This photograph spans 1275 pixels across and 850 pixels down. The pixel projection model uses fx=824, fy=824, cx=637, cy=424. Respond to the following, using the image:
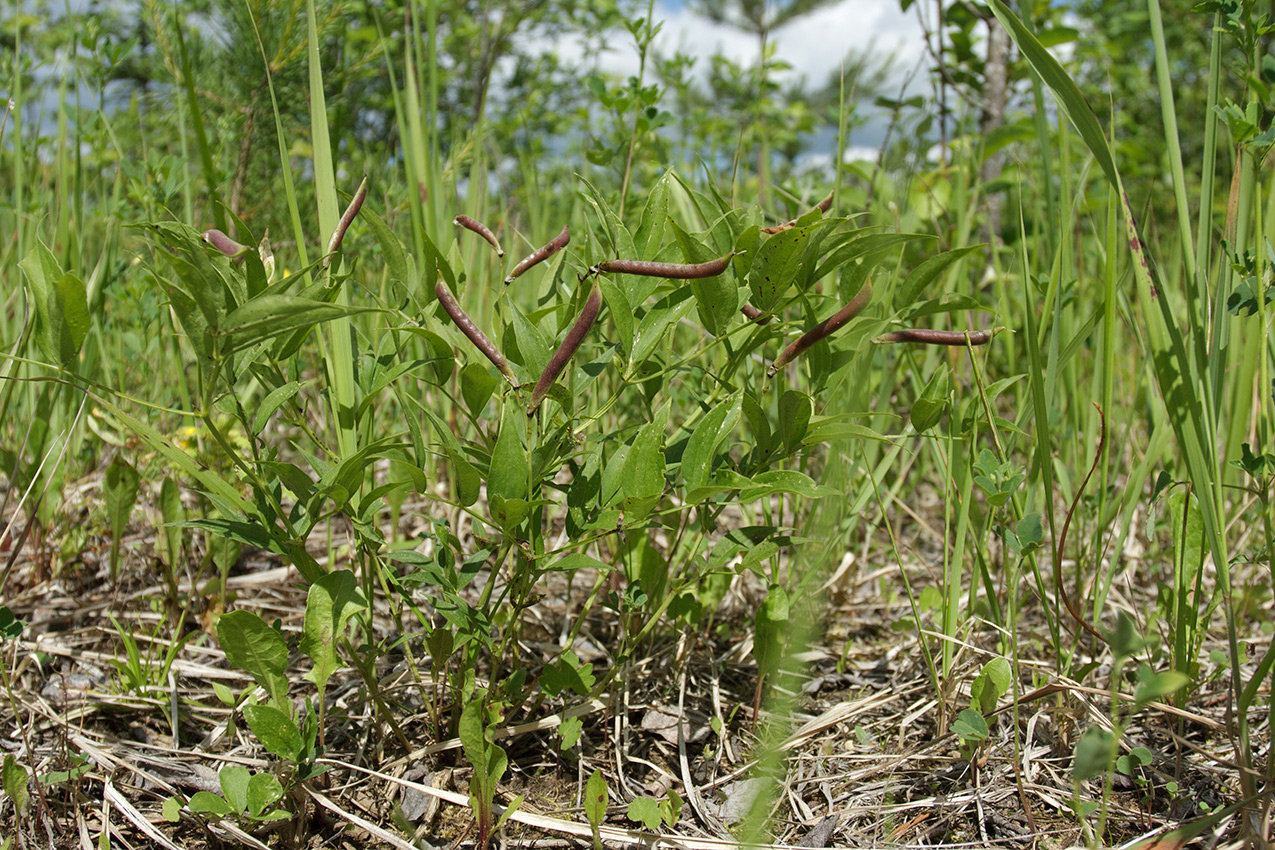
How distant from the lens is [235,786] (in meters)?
0.81

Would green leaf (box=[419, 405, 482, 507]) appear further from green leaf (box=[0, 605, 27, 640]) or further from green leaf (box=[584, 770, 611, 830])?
green leaf (box=[0, 605, 27, 640])

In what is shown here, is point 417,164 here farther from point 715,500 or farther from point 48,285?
point 715,500

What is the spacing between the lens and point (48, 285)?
0.76 m

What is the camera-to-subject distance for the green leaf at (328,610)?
816 millimetres

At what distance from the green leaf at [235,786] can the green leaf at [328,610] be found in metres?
0.13

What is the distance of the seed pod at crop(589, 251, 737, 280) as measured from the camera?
716 millimetres

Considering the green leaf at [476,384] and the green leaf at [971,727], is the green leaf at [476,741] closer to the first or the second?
the green leaf at [476,384]

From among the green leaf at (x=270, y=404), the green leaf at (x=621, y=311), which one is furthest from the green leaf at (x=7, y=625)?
the green leaf at (x=621, y=311)

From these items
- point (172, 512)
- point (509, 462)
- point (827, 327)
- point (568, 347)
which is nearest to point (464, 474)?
point (509, 462)

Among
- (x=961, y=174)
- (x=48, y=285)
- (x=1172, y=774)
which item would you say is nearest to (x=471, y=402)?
(x=48, y=285)

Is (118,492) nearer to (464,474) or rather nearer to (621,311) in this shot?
(464,474)

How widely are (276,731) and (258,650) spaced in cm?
9

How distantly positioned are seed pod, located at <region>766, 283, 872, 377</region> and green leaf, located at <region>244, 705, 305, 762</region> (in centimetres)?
59

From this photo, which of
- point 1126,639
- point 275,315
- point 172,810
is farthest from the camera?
point 172,810
